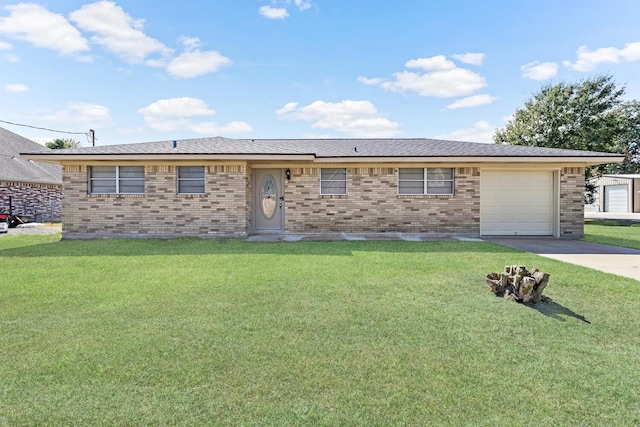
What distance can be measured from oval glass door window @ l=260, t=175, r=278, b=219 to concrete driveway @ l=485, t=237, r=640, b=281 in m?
7.56

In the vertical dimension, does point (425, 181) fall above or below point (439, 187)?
above

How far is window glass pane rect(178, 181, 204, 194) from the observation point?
38.6 feet

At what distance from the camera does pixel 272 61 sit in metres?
16.4

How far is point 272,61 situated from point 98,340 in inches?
611

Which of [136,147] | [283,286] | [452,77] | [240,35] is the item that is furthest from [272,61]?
[283,286]

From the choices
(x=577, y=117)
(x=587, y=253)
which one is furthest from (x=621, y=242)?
(x=577, y=117)

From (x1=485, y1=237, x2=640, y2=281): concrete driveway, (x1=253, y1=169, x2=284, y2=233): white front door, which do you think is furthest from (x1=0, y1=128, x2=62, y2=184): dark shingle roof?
(x1=485, y1=237, x2=640, y2=281): concrete driveway

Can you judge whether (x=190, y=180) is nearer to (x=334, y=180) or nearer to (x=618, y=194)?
(x=334, y=180)

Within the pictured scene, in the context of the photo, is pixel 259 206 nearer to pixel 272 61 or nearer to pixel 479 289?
pixel 272 61

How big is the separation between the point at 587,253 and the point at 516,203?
4000mm

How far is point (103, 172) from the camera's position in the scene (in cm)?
1180

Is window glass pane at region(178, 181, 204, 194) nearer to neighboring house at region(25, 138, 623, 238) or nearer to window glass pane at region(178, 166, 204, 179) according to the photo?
neighboring house at region(25, 138, 623, 238)

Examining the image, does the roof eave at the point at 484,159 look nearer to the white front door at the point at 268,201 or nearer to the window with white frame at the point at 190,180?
the white front door at the point at 268,201

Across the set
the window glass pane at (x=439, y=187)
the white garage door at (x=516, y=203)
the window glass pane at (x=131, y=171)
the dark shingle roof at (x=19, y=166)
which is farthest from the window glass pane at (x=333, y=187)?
the dark shingle roof at (x=19, y=166)
